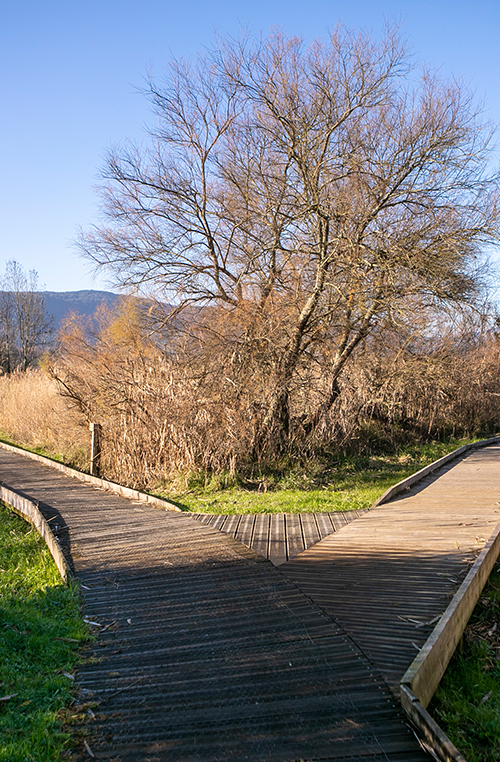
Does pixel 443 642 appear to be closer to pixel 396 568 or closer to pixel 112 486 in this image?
pixel 396 568

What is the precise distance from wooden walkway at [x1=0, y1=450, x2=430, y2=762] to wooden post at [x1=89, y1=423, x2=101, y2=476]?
5.46m

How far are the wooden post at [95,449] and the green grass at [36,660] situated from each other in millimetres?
5076

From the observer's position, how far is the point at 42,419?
16.4 m

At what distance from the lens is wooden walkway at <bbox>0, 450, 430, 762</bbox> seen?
2.63m

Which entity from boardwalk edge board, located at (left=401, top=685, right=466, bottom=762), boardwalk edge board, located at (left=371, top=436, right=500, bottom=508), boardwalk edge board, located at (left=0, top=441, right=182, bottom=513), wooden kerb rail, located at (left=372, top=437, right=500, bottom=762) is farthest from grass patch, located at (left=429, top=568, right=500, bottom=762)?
boardwalk edge board, located at (left=0, top=441, right=182, bottom=513)

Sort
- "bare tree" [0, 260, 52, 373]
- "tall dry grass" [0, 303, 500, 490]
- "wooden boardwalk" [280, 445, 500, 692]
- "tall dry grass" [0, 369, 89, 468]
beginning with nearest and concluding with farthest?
"wooden boardwalk" [280, 445, 500, 692] < "tall dry grass" [0, 303, 500, 490] < "tall dry grass" [0, 369, 89, 468] < "bare tree" [0, 260, 52, 373]

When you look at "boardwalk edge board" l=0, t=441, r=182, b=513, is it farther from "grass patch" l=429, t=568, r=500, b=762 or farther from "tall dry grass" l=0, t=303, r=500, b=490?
"grass patch" l=429, t=568, r=500, b=762


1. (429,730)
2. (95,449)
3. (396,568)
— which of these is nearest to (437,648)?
(429,730)

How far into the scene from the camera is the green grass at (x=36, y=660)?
265 cm

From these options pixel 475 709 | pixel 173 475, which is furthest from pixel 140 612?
pixel 173 475

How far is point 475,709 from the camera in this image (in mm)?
3297

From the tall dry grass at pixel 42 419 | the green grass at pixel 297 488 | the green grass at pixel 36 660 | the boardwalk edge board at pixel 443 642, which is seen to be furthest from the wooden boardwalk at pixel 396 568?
the tall dry grass at pixel 42 419

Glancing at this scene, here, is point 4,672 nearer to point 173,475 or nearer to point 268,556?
point 268,556

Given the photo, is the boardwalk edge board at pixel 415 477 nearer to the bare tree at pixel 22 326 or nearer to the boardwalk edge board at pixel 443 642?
the boardwalk edge board at pixel 443 642
